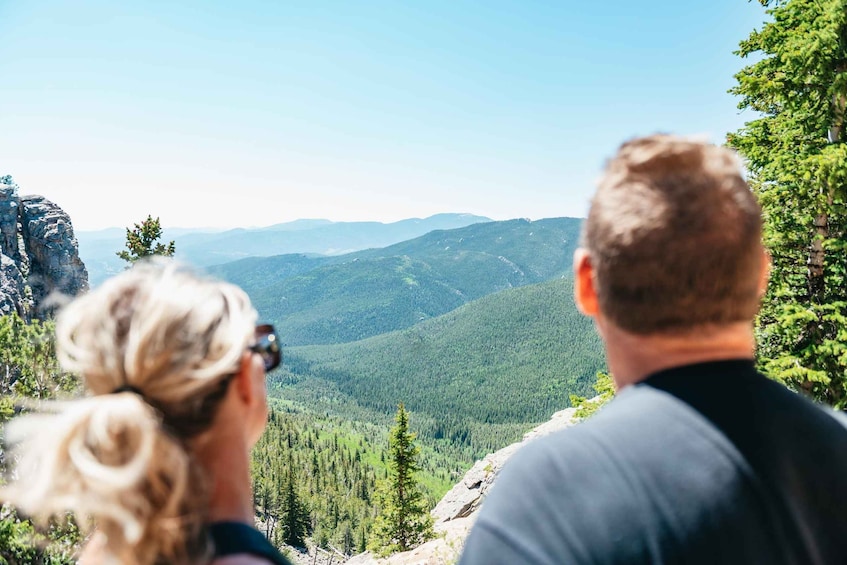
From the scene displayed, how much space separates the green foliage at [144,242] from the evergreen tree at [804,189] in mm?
20262

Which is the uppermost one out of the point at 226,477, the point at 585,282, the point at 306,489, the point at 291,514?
the point at 585,282

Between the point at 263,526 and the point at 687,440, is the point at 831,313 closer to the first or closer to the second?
the point at 687,440

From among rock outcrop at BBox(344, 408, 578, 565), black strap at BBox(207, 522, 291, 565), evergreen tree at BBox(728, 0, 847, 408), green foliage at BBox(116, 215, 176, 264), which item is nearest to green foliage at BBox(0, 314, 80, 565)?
green foliage at BBox(116, 215, 176, 264)

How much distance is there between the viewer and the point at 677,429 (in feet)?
5.14

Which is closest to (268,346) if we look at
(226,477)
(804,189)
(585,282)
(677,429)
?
(226,477)

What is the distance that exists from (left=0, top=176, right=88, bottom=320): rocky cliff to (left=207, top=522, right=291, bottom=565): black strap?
172 ft

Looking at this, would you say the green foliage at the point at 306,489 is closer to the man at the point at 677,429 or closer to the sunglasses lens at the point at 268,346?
the sunglasses lens at the point at 268,346

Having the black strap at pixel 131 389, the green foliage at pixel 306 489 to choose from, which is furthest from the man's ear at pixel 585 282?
the green foliage at pixel 306 489

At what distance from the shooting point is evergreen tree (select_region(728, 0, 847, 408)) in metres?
9.12

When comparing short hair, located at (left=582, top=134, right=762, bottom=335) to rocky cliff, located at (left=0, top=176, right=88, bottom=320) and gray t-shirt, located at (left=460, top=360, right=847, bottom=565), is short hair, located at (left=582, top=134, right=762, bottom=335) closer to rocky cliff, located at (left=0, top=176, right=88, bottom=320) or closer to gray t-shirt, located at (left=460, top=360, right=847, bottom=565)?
gray t-shirt, located at (left=460, top=360, right=847, bottom=565)

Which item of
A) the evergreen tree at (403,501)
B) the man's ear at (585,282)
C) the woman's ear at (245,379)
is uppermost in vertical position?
the man's ear at (585,282)

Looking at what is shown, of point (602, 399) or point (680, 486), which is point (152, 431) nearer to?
point (680, 486)

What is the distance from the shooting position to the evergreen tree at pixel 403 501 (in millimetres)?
33156

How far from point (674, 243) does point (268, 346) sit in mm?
1479
